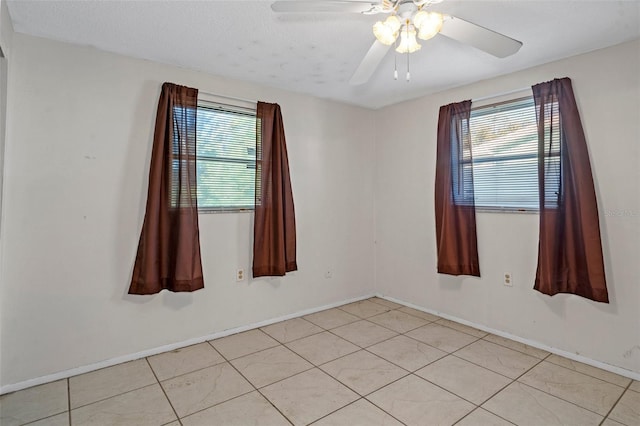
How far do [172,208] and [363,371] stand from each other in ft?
6.40

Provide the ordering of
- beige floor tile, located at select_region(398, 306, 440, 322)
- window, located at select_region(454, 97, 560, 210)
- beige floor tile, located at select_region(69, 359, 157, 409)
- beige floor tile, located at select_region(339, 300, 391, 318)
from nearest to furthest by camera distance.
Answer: beige floor tile, located at select_region(69, 359, 157, 409), window, located at select_region(454, 97, 560, 210), beige floor tile, located at select_region(398, 306, 440, 322), beige floor tile, located at select_region(339, 300, 391, 318)

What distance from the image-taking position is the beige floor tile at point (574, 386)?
2.06m

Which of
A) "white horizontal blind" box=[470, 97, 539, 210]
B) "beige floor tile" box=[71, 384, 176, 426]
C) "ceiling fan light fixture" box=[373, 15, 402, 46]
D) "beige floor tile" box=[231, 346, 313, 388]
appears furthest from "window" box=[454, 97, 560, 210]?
"beige floor tile" box=[71, 384, 176, 426]

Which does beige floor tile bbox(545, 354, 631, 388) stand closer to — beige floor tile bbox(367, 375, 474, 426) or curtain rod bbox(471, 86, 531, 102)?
beige floor tile bbox(367, 375, 474, 426)

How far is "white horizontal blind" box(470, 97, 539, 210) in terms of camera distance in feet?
9.39

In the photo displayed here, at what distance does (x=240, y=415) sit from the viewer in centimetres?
195

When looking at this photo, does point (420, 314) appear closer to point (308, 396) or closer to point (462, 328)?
point (462, 328)

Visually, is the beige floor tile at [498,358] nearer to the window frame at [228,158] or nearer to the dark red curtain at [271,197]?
the dark red curtain at [271,197]

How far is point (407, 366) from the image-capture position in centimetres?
251

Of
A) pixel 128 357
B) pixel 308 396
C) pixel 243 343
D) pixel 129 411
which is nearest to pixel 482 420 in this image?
pixel 308 396

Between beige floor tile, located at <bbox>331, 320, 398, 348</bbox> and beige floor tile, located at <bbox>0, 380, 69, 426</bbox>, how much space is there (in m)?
2.07

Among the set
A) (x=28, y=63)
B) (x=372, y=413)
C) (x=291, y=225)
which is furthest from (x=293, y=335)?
(x=28, y=63)

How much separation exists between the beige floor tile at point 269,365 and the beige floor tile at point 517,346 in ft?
5.54

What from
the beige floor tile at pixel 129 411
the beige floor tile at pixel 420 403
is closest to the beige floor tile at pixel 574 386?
the beige floor tile at pixel 420 403
